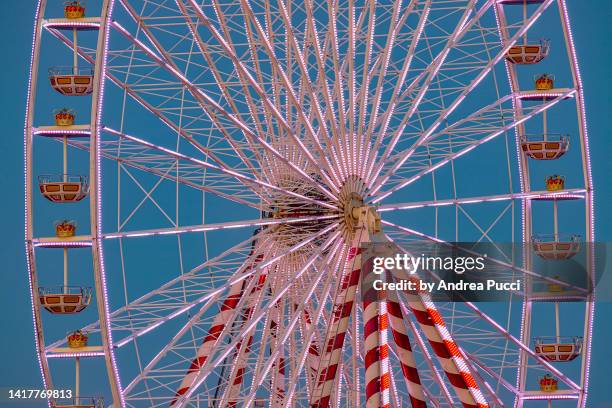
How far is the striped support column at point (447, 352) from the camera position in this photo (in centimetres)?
2353

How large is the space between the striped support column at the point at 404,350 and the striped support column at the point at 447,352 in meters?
0.28

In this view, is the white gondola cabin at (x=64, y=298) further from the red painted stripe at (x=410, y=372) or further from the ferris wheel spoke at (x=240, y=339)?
the red painted stripe at (x=410, y=372)

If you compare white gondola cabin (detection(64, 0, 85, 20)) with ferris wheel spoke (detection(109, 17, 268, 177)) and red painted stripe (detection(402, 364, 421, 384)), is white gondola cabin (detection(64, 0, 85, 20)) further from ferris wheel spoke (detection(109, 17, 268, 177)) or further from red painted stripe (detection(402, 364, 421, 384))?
red painted stripe (detection(402, 364, 421, 384))

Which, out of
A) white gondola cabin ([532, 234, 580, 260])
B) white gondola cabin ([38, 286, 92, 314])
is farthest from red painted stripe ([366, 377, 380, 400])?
white gondola cabin ([532, 234, 580, 260])

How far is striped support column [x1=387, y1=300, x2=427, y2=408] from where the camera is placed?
24219 millimetres

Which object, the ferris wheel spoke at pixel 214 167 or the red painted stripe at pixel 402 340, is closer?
the red painted stripe at pixel 402 340

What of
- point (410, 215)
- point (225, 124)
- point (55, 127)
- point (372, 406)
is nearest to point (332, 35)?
point (225, 124)

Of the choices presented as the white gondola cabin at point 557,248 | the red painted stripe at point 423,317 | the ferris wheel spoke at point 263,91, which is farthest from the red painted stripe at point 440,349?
the white gondola cabin at point 557,248

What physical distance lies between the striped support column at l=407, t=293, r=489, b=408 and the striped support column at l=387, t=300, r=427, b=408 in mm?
282

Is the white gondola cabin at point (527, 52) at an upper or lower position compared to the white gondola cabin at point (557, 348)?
upper

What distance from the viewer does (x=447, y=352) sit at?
23.8 metres

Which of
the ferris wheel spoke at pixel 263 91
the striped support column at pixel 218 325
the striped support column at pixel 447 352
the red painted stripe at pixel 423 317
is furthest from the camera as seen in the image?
the striped support column at pixel 218 325

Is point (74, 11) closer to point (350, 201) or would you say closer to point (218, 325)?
point (350, 201)

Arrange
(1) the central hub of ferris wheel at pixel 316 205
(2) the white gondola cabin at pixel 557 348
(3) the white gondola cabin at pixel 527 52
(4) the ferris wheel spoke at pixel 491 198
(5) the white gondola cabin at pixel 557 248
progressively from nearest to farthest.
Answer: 1. (1) the central hub of ferris wheel at pixel 316 205
2. (4) the ferris wheel spoke at pixel 491 198
3. (2) the white gondola cabin at pixel 557 348
4. (5) the white gondola cabin at pixel 557 248
5. (3) the white gondola cabin at pixel 527 52
